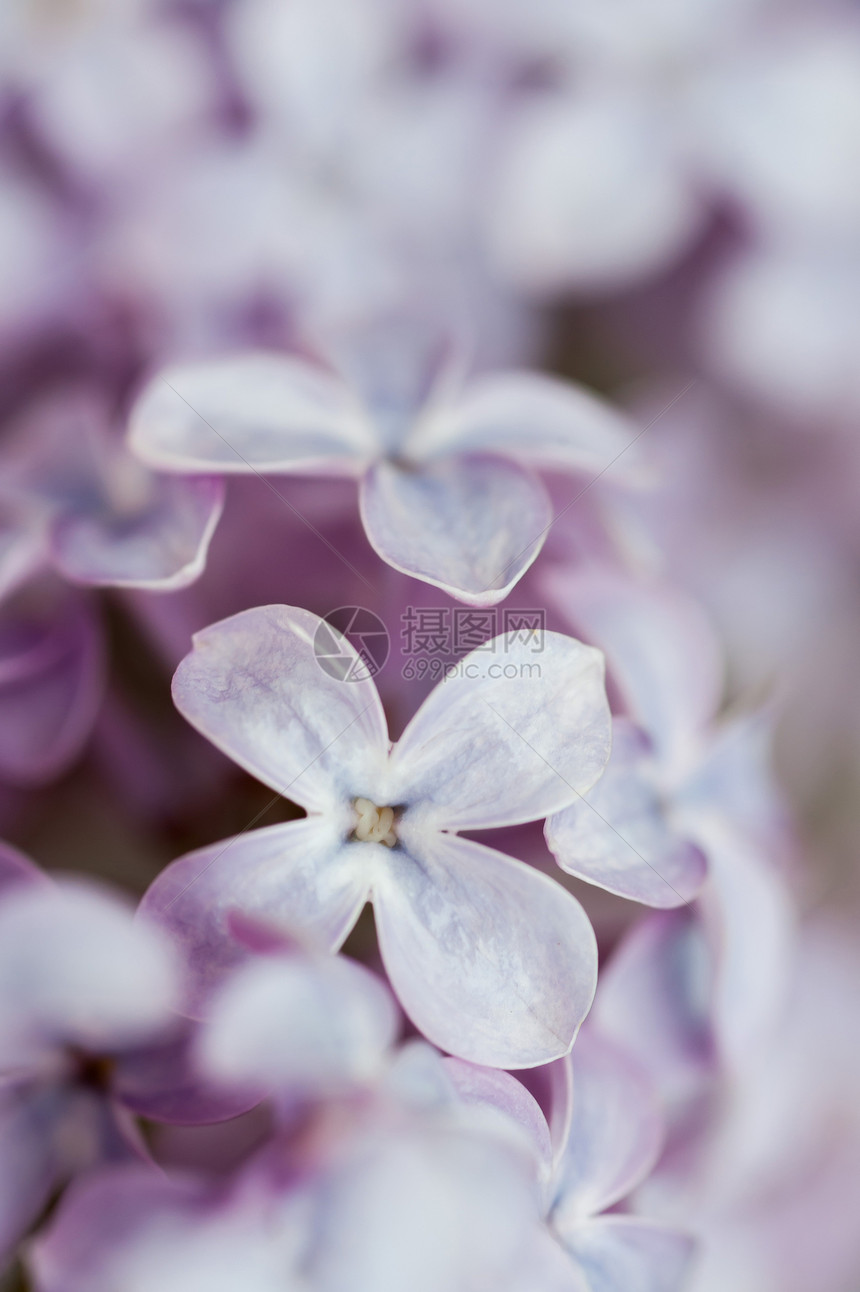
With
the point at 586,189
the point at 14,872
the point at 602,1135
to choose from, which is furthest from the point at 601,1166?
the point at 586,189

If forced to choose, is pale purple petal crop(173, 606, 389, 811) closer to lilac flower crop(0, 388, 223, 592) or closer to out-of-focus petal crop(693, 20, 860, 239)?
lilac flower crop(0, 388, 223, 592)

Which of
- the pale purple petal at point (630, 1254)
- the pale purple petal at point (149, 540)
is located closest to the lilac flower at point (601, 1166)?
the pale purple petal at point (630, 1254)

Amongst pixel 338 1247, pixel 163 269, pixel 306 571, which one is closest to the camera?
pixel 338 1247

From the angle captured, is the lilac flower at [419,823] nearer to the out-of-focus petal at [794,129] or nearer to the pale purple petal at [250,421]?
the pale purple petal at [250,421]

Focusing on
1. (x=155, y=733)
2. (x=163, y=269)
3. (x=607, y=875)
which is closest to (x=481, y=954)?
(x=607, y=875)

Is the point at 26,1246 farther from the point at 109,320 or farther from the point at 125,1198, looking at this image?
the point at 109,320
